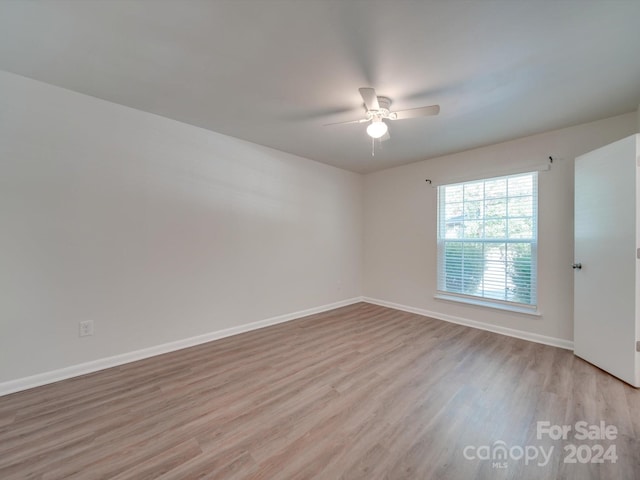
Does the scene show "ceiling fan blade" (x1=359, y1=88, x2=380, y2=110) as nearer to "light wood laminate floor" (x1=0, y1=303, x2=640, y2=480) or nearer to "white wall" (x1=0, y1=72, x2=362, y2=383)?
"white wall" (x1=0, y1=72, x2=362, y2=383)

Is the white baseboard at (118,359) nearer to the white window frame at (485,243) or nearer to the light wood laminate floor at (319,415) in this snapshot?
the light wood laminate floor at (319,415)

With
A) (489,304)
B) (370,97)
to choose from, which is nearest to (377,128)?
(370,97)

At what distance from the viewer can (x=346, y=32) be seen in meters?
1.61

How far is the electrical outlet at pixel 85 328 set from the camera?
2.36 m

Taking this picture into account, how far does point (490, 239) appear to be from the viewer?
3611 mm

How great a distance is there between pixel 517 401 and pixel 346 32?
2.92 meters

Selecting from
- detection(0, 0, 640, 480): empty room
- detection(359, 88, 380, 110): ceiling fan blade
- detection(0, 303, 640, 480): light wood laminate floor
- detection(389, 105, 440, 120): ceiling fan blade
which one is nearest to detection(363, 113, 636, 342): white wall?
detection(0, 0, 640, 480): empty room

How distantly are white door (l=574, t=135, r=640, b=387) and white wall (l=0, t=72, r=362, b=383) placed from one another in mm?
3469

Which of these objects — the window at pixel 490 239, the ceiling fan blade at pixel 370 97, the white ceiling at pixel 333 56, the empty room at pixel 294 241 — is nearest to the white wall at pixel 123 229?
the empty room at pixel 294 241

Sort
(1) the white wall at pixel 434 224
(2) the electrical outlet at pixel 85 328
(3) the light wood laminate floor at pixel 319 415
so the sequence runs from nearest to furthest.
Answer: (3) the light wood laminate floor at pixel 319 415 < (2) the electrical outlet at pixel 85 328 < (1) the white wall at pixel 434 224

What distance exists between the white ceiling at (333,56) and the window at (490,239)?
0.99m

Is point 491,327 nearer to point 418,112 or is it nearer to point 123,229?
point 418,112

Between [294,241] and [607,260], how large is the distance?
3536mm

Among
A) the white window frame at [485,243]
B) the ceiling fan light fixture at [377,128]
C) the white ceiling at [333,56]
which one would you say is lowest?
the white window frame at [485,243]
